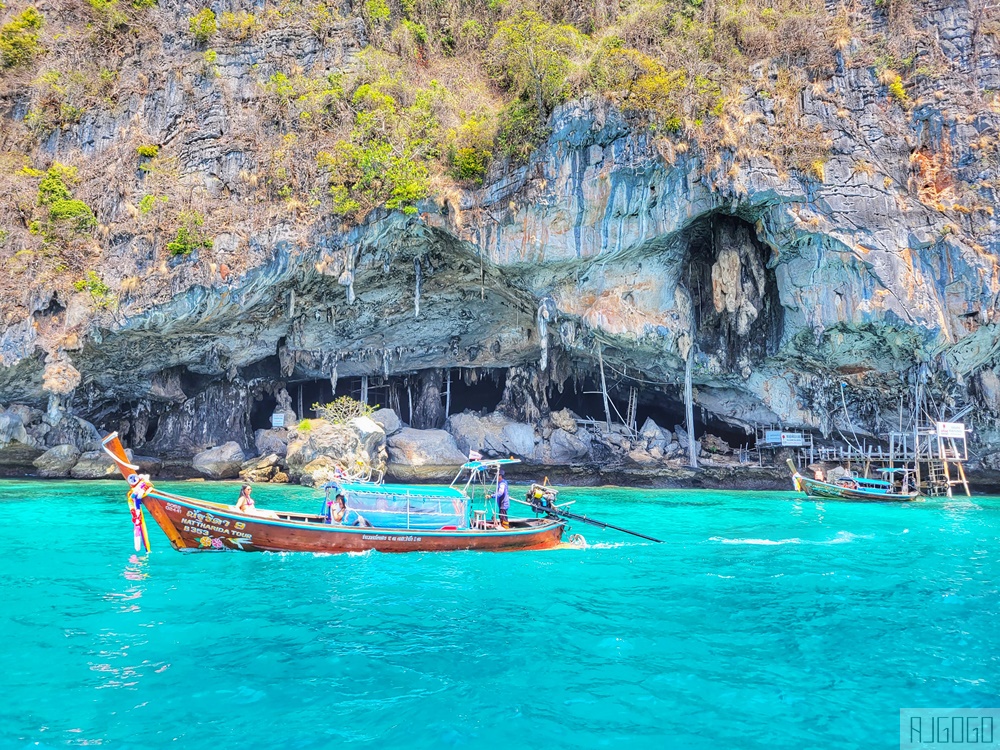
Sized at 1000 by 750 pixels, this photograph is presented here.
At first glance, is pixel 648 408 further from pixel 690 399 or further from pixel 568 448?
pixel 690 399

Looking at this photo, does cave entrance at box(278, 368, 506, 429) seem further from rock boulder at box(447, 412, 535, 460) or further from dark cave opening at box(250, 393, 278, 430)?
rock boulder at box(447, 412, 535, 460)

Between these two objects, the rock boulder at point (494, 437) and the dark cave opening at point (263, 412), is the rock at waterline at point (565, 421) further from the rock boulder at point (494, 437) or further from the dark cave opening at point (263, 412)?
the dark cave opening at point (263, 412)

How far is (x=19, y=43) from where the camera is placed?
30.7 m

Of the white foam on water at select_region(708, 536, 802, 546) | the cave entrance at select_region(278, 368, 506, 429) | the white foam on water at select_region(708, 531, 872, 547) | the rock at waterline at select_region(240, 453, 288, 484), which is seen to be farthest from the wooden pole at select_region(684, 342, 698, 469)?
the rock at waterline at select_region(240, 453, 288, 484)

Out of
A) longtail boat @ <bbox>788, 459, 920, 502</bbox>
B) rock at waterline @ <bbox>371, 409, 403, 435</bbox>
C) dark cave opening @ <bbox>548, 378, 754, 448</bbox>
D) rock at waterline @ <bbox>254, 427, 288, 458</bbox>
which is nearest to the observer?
longtail boat @ <bbox>788, 459, 920, 502</bbox>

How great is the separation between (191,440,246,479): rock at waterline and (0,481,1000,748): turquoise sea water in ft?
42.3

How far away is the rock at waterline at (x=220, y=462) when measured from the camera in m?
27.0

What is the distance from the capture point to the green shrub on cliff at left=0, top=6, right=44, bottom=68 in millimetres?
30547

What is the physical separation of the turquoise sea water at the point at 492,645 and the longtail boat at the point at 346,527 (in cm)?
32

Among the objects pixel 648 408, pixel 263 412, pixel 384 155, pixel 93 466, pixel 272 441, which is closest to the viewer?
pixel 384 155

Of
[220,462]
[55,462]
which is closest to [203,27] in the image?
[220,462]

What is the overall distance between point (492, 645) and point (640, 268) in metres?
18.4

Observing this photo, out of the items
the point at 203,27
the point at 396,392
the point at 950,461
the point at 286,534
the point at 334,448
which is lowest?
the point at 286,534

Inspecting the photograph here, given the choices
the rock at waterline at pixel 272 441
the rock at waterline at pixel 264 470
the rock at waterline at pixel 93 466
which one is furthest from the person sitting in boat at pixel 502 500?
the rock at waterline at pixel 93 466
